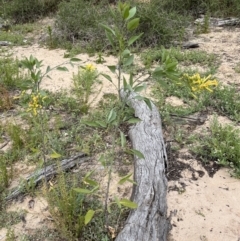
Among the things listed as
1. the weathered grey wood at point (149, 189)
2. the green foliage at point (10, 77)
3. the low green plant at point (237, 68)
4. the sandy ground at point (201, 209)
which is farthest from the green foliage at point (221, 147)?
the green foliage at point (10, 77)

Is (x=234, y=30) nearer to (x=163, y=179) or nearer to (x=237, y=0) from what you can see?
(x=237, y=0)

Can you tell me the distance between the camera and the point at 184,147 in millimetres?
3043

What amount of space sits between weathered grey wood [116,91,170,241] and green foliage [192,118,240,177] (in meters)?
0.41

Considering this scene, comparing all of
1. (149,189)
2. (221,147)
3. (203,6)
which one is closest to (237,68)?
(221,147)

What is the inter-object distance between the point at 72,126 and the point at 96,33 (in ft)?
10.3

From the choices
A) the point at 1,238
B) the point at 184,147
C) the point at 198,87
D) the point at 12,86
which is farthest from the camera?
the point at 12,86

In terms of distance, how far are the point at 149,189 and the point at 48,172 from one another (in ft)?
3.06

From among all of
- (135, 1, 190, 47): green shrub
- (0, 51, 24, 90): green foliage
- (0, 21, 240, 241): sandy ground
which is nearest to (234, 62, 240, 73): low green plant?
(135, 1, 190, 47): green shrub

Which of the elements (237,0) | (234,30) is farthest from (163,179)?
(237,0)

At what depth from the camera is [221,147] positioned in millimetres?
2836

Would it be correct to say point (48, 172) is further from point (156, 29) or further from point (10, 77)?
point (156, 29)

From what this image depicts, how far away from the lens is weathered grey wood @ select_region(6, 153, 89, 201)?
2.56 m

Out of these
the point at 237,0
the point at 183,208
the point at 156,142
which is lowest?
the point at 183,208

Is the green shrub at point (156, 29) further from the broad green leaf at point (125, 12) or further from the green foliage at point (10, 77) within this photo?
the broad green leaf at point (125, 12)
